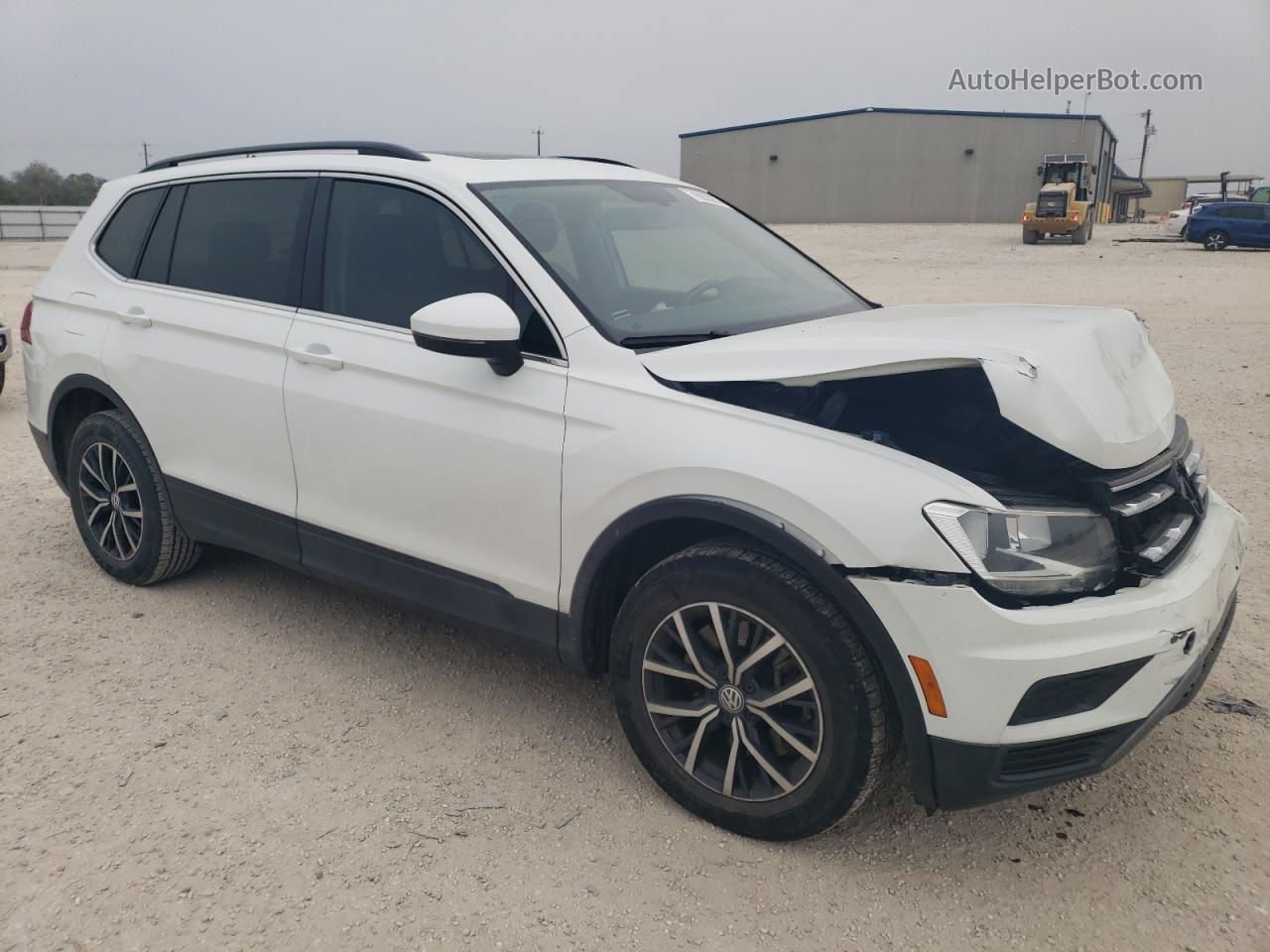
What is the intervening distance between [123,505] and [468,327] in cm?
251

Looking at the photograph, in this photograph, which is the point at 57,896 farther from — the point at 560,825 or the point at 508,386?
the point at 508,386

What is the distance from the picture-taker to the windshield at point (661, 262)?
3.13 m

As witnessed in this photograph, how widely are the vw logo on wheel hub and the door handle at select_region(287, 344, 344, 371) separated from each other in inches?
66.6

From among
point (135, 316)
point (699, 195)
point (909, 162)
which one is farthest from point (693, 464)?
point (909, 162)

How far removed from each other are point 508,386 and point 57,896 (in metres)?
1.77

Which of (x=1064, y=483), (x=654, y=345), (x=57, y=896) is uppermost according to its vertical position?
(x=654, y=345)

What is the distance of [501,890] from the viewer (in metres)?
2.60

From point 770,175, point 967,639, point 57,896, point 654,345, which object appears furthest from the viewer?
point 770,175

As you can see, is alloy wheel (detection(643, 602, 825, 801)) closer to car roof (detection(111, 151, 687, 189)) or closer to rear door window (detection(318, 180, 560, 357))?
rear door window (detection(318, 180, 560, 357))

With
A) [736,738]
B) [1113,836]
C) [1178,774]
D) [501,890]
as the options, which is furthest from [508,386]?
[1178,774]

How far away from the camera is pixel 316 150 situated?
3.87 metres

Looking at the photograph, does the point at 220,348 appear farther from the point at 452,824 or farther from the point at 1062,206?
the point at 1062,206

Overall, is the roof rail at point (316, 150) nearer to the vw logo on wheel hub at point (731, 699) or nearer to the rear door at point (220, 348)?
the rear door at point (220, 348)

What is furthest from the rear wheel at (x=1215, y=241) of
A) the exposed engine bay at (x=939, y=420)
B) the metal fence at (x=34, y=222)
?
the metal fence at (x=34, y=222)
